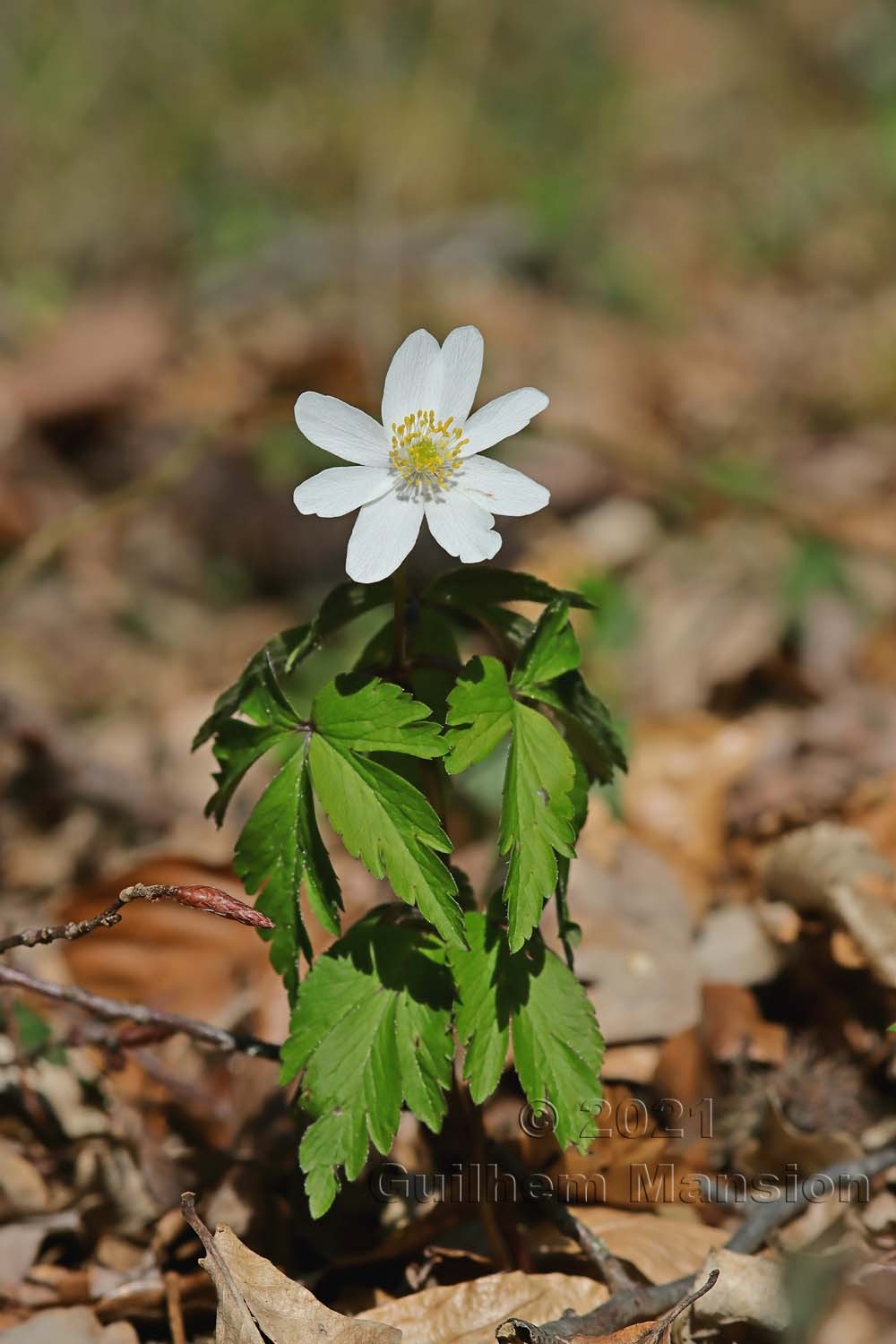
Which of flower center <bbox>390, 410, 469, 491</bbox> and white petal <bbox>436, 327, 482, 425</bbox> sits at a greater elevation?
white petal <bbox>436, 327, 482, 425</bbox>

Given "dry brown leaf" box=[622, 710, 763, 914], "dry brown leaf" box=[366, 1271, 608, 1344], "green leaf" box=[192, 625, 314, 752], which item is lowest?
"dry brown leaf" box=[366, 1271, 608, 1344]

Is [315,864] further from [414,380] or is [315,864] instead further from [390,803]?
[414,380]

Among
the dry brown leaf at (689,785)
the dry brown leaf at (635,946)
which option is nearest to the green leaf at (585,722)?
the dry brown leaf at (635,946)

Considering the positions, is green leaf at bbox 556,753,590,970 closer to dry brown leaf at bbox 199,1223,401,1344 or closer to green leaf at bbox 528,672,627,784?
green leaf at bbox 528,672,627,784

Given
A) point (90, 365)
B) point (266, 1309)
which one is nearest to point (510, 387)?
point (90, 365)

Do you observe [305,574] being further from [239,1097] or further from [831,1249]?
[831,1249]

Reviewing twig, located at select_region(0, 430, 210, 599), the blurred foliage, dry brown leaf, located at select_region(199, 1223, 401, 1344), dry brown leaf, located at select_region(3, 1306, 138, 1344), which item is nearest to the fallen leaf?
dry brown leaf, located at select_region(3, 1306, 138, 1344)

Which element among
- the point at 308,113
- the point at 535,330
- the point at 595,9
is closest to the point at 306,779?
the point at 535,330

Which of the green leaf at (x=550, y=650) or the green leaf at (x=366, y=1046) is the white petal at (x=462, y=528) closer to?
the green leaf at (x=550, y=650)
